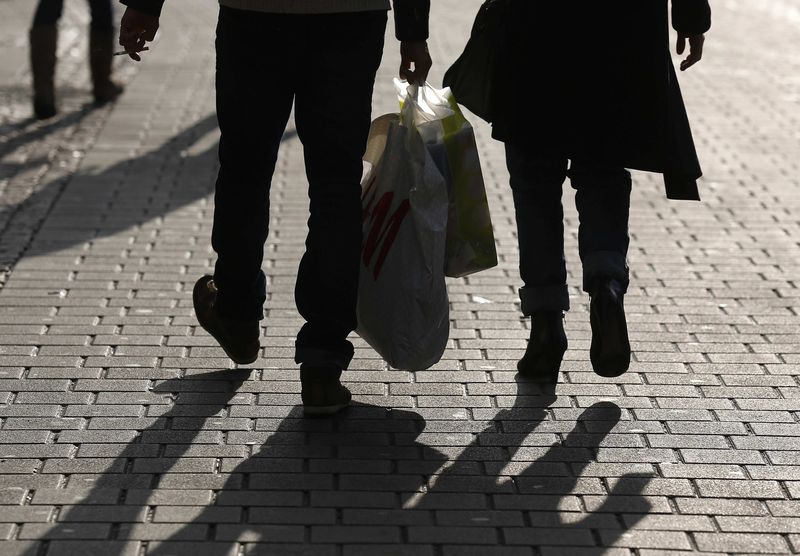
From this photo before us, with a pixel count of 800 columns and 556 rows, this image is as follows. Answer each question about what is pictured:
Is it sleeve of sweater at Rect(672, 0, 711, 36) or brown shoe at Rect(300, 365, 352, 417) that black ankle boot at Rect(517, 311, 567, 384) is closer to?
brown shoe at Rect(300, 365, 352, 417)

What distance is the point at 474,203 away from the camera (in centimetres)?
425

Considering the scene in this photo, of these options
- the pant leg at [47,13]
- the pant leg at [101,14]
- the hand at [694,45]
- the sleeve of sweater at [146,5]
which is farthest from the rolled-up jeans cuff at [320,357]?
the pant leg at [101,14]

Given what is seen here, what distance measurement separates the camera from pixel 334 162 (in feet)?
13.1

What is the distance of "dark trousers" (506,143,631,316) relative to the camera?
437 centimetres

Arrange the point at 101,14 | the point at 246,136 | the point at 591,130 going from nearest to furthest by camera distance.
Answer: the point at 246,136 → the point at 591,130 → the point at 101,14

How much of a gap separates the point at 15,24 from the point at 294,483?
9290 millimetres

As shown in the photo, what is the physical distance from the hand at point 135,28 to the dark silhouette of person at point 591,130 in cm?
108

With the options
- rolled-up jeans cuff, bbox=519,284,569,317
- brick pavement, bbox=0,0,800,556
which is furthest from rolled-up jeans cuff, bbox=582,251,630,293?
brick pavement, bbox=0,0,800,556

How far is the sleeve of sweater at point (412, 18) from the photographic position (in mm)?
3973

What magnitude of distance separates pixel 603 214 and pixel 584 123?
0.30m

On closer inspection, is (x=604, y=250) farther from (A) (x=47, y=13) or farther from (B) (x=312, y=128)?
(A) (x=47, y=13)

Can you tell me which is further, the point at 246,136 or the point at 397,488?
the point at 246,136

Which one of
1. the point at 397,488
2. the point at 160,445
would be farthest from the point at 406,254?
the point at 160,445

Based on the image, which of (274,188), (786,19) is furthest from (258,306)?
(786,19)
